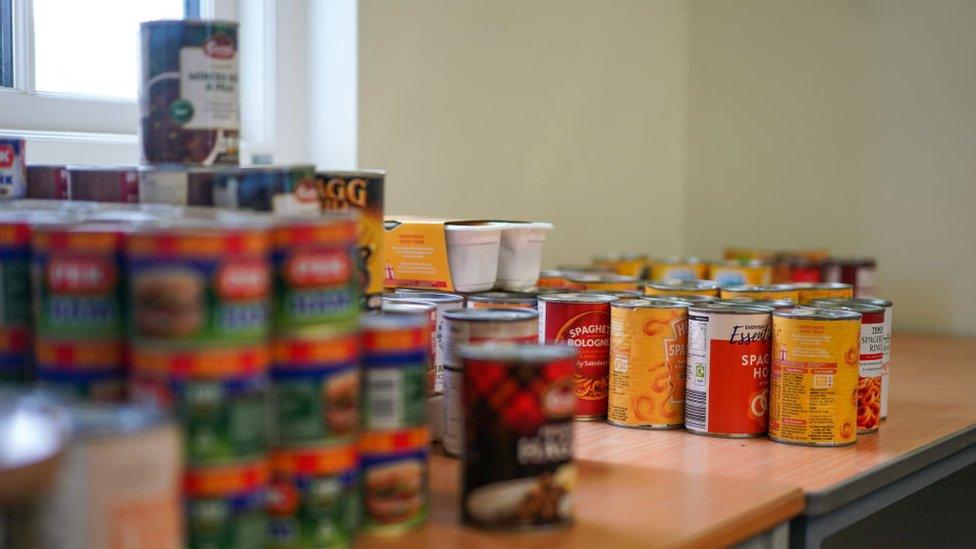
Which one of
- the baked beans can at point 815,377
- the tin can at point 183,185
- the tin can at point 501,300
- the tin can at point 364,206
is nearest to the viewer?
the tin can at point 183,185

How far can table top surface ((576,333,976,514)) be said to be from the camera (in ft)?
3.92

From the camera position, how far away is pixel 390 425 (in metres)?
0.93

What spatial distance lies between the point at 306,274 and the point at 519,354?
0.71 ft

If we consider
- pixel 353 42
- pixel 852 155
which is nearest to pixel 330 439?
pixel 353 42

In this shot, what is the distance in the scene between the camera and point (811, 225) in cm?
281

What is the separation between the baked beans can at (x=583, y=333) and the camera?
145cm

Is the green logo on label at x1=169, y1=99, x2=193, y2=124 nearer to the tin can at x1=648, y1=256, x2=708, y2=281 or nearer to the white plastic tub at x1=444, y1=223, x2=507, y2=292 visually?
the white plastic tub at x1=444, y1=223, x2=507, y2=292

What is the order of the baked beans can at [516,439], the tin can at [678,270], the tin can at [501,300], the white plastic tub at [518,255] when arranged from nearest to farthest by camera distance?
the baked beans can at [516,439], the tin can at [501,300], the white plastic tub at [518,255], the tin can at [678,270]

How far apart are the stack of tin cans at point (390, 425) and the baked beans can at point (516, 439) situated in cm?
5

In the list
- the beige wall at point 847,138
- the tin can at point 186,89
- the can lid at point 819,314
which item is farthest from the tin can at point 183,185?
the beige wall at point 847,138

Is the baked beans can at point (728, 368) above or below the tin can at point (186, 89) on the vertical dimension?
below

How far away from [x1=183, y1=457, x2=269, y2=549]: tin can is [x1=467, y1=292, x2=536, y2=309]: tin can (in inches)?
24.5

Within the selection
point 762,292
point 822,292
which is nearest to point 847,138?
point 822,292

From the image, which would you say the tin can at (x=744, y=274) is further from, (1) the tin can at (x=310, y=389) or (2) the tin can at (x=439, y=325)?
(1) the tin can at (x=310, y=389)
